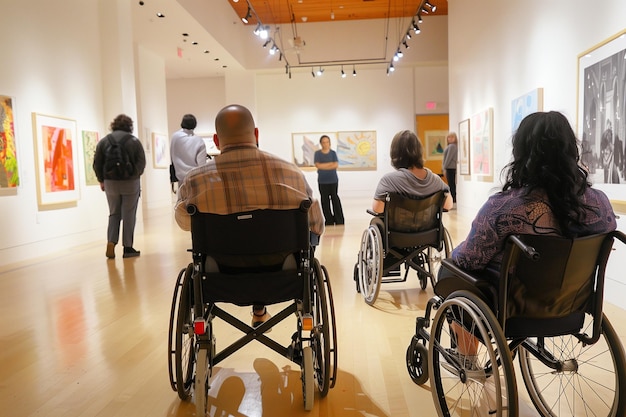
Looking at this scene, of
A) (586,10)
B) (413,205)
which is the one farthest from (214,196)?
(586,10)

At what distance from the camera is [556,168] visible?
174 cm

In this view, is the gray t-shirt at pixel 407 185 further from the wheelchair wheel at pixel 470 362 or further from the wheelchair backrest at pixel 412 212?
the wheelchair wheel at pixel 470 362

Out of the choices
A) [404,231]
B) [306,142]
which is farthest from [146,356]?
[306,142]

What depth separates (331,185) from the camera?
31.0 ft

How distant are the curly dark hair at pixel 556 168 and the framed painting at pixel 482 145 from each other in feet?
23.5

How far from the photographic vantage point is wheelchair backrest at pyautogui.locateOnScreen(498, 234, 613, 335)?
1.64m

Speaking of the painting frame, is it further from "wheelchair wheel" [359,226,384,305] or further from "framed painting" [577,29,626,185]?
"wheelchair wheel" [359,226,384,305]

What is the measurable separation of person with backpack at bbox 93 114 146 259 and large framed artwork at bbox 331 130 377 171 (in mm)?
11022

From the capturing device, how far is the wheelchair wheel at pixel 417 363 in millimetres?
2408

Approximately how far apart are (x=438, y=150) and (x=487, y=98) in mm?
8242

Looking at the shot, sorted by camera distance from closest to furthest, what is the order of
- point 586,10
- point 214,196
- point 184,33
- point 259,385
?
1. point 214,196
2. point 259,385
3. point 586,10
4. point 184,33

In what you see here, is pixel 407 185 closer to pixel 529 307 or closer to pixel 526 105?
pixel 529 307

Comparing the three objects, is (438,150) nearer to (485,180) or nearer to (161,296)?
(485,180)

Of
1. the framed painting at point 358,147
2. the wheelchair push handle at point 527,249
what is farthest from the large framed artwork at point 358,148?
the wheelchair push handle at point 527,249
